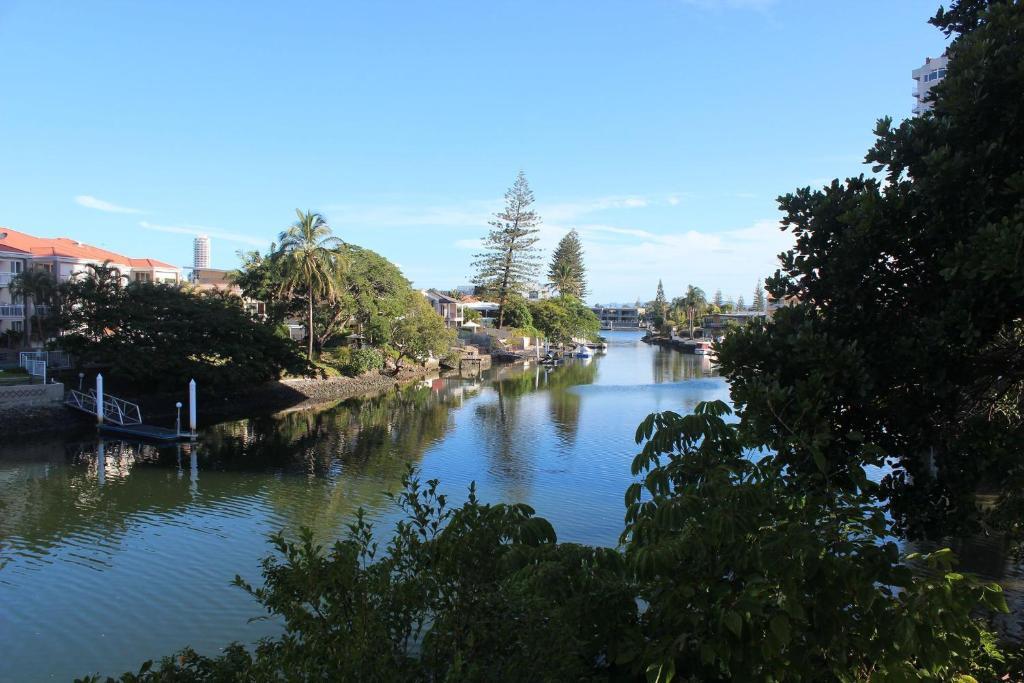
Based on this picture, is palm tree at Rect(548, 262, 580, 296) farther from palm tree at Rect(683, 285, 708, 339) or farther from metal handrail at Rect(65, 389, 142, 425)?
metal handrail at Rect(65, 389, 142, 425)

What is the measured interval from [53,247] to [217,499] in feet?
114

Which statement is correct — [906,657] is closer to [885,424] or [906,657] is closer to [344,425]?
[885,424]

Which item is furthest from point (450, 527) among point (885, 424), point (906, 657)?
point (885, 424)

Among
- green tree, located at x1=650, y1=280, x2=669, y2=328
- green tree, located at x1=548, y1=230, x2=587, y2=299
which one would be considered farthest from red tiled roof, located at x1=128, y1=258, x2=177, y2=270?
green tree, located at x1=650, y1=280, x2=669, y2=328

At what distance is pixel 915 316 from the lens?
589 cm

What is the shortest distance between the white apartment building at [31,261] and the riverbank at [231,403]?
23.1ft

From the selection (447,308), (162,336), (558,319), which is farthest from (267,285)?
(558,319)

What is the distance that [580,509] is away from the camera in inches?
A: 738

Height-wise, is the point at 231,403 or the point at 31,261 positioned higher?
the point at 31,261

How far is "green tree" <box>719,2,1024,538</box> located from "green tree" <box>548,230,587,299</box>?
92.8 m

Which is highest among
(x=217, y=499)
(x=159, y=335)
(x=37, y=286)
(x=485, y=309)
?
(x=37, y=286)

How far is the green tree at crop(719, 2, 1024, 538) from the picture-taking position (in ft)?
17.6

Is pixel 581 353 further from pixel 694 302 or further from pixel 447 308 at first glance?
pixel 694 302

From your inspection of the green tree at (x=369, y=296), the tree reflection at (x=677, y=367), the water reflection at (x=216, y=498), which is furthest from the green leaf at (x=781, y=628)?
the tree reflection at (x=677, y=367)
